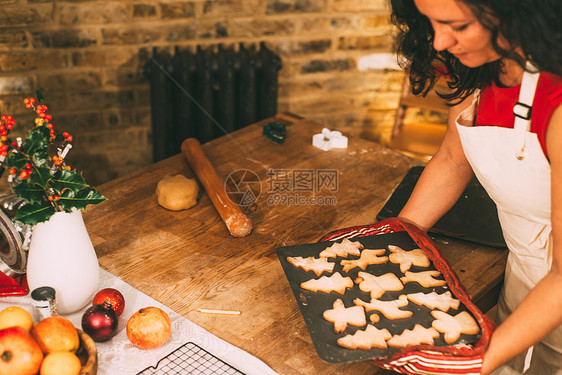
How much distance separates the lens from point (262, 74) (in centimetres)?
287

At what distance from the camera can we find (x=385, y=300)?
115 centimetres

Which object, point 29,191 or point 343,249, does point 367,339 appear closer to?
point 343,249

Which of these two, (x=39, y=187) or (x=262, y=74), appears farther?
(x=262, y=74)

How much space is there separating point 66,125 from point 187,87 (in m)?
0.65

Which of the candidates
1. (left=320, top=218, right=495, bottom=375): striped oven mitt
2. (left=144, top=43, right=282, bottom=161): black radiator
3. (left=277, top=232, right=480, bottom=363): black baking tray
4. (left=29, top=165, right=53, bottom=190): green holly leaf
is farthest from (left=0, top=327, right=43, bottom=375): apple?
(left=144, top=43, right=282, bottom=161): black radiator

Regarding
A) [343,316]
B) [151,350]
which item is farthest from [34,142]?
[343,316]

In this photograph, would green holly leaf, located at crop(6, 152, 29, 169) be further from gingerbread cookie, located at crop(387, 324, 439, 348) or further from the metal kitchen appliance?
gingerbread cookie, located at crop(387, 324, 439, 348)

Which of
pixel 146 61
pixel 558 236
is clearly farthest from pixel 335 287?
pixel 146 61

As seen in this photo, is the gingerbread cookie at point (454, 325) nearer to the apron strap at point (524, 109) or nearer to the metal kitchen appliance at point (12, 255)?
the apron strap at point (524, 109)

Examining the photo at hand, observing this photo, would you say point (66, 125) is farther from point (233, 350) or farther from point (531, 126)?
point (531, 126)

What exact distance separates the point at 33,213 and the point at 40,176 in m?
0.07

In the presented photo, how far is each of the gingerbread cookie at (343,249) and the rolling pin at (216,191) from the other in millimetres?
275

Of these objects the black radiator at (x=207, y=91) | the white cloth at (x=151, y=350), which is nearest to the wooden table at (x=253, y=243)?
the white cloth at (x=151, y=350)

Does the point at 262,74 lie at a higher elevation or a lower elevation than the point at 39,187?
lower
